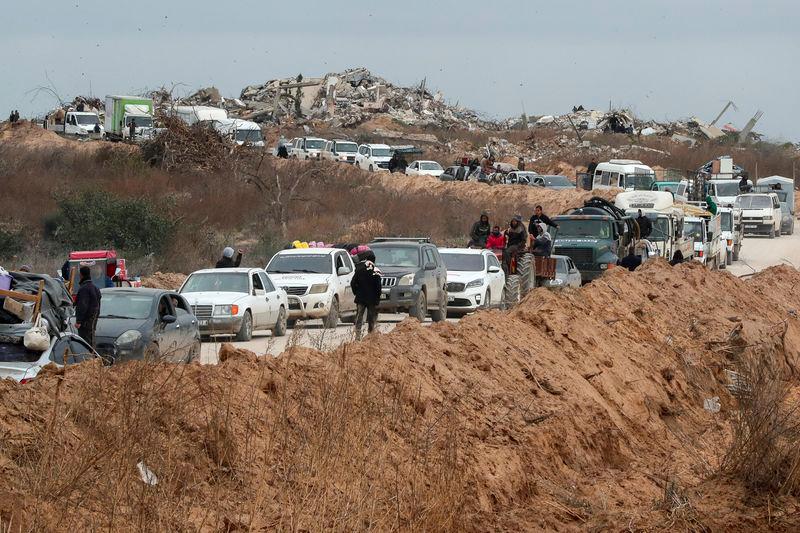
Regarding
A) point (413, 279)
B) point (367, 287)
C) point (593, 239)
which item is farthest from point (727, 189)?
point (367, 287)

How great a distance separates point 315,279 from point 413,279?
2.22 metres

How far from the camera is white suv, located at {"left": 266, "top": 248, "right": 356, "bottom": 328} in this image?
87.3 feet

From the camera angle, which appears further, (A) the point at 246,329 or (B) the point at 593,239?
(B) the point at 593,239

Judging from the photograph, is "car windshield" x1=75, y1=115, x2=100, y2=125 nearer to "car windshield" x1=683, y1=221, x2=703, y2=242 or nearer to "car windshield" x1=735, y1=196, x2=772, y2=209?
"car windshield" x1=735, y1=196, x2=772, y2=209

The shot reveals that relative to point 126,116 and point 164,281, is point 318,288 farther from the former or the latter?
point 126,116

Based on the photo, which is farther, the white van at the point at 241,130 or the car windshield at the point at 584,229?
the white van at the point at 241,130

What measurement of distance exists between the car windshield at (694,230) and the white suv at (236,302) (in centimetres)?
1945

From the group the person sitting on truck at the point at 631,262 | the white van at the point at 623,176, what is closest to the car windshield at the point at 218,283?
the person sitting on truck at the point at 631,262

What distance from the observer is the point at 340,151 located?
210 ft

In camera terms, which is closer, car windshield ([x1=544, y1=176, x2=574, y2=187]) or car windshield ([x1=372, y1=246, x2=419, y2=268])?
car windshield ([x1=372, y1=246, x2=419, y2=268])

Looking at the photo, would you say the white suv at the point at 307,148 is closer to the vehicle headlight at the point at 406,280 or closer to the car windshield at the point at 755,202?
the car windshield at the point at 755,202

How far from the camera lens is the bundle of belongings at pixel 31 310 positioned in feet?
45.3

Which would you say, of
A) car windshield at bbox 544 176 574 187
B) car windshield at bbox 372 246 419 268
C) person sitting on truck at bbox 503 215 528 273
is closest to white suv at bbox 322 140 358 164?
car windshield at bbox 544 176 574 187

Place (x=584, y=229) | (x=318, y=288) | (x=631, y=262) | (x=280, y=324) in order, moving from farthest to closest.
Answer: (x=584, y=229), (x=631, y=262), (x=318, y=288), (x=280, y=324)
